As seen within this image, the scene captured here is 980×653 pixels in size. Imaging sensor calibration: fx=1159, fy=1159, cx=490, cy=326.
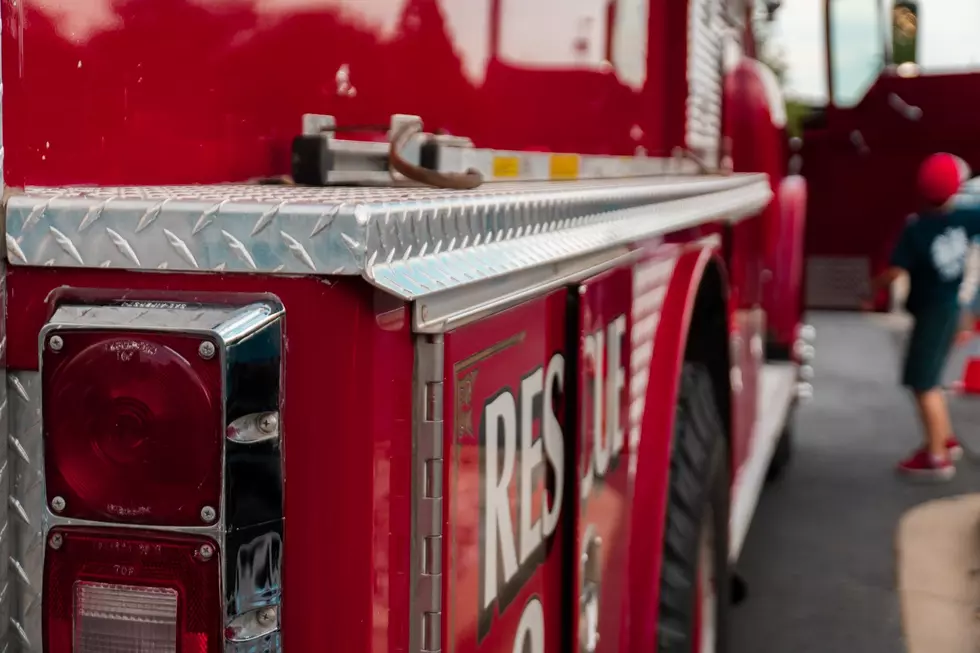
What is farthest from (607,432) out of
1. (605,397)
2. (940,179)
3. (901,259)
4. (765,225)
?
(901,259)

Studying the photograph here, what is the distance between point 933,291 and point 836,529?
4.98 ft

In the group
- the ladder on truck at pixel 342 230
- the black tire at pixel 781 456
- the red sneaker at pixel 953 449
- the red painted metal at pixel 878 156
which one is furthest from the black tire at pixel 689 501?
the red painted metal at pixel 878 156

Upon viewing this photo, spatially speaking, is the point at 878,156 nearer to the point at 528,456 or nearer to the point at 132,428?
the point at 528,456

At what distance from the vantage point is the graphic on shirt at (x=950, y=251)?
5.64 meters

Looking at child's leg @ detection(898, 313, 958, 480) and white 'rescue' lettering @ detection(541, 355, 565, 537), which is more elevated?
white 'rescue' lettering @ detection(541, 355, 565, 537)

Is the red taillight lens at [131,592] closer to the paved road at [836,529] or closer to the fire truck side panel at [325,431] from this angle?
the fire truck side panel at [325,431]

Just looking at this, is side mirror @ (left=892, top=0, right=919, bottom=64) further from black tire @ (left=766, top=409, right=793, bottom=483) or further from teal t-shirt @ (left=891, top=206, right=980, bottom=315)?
black tire @ (left=766, top=409, right=793, bottom=483)

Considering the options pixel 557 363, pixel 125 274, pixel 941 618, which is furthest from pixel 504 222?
pixel 941 618

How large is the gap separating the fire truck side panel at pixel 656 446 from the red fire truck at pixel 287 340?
14.5 inches

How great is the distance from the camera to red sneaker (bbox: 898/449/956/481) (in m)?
5.61

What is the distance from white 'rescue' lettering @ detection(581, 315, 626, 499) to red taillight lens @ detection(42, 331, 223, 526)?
0.77 metres

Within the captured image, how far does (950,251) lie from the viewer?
5.67 meters

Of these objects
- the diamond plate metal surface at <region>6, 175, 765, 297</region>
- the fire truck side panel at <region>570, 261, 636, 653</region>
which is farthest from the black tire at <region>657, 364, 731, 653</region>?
the diamond plate metal surface at <region>6, 175, 765, 297</region>

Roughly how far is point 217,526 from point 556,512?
Answer: 26.4 inches
